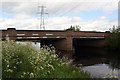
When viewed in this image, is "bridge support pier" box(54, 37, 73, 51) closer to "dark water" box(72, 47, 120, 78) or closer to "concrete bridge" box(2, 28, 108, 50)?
"concrete bridge" box(2, 28, 108, 50)

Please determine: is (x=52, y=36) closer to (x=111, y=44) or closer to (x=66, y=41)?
(x=66, y=41)

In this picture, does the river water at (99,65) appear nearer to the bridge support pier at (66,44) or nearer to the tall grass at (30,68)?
the tall grass at (30,68)

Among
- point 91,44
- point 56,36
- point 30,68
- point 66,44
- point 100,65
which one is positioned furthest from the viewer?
point 91,44

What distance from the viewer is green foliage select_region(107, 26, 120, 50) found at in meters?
25.5

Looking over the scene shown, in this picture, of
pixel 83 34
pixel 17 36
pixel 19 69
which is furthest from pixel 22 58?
pixel 83 34

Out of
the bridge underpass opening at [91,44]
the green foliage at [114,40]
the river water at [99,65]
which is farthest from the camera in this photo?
the bridge underpass opening at [91,44]

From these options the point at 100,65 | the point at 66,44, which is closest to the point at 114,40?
the point at 66,44

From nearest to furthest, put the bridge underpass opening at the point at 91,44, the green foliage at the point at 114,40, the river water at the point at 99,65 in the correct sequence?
the river water at the point at 99,65 < the green foliage at the point at 114,40 < the bridge underpass opening at the point at 91,44

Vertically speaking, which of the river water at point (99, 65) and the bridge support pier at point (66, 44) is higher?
the bridge support pier at point (66, 44)

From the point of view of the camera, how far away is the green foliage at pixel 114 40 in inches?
1005

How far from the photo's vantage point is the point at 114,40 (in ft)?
85.5

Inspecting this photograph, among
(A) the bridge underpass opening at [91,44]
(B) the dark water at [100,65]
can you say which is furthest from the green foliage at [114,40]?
(B) the dark water at [100,65]

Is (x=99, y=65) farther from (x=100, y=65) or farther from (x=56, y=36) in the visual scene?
(x=56, y=36)

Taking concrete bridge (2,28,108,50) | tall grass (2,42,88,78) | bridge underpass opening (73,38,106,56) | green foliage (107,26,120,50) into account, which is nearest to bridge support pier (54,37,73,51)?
concrete bridge (2,28,108,50)
